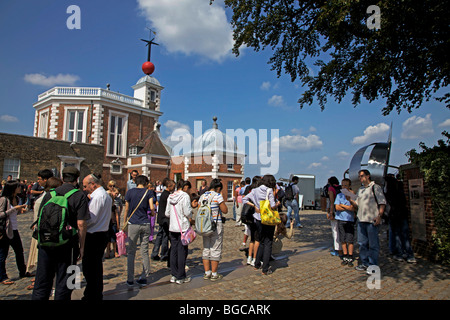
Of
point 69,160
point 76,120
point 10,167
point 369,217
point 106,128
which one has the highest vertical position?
point 76,120

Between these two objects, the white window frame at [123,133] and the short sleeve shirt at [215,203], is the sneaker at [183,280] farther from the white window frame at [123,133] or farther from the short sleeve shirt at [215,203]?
the white window frame at [123,133]

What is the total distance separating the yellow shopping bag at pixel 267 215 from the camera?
17.5ft

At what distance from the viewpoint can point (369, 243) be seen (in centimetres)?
540

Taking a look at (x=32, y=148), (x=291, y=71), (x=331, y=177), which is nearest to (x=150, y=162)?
(x=32, y=148)

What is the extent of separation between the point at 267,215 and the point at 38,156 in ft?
70.4

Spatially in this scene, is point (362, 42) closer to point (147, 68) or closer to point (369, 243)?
point (369, 243)

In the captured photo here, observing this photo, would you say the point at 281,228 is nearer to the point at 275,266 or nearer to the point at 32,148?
the point at 275,266

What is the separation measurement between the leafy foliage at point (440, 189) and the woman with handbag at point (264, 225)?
12.0 feet

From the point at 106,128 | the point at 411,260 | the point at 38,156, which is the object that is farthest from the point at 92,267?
the point at 106,128

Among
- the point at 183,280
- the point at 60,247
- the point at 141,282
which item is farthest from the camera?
the point at 183,280

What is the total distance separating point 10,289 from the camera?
4621mm

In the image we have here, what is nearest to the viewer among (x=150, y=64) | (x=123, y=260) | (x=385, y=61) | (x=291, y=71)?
(x=385, y=61)

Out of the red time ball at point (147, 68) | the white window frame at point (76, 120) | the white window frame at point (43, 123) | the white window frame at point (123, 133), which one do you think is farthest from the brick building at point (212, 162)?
Result: the white window frame at point (43, 123)

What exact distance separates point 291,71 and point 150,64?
31.4 metres
